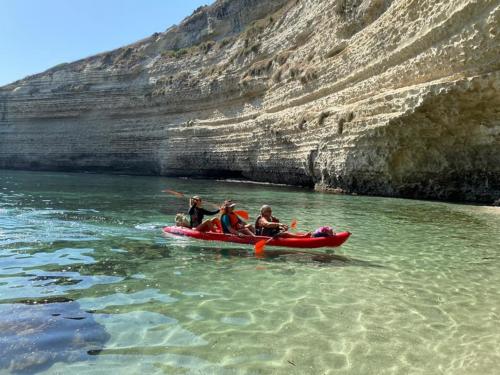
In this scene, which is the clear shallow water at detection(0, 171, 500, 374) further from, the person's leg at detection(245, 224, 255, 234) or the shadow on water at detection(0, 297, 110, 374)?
the person's leg at detection(245, 224, 255, 234)

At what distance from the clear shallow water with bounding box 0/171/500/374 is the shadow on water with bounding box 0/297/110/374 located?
18 millimetres

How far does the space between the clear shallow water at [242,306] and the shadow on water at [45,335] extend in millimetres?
18

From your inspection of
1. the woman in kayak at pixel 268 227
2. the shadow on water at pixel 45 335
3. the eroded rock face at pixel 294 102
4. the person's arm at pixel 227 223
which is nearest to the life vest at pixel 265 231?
the woman in kayak at pixel 268 227

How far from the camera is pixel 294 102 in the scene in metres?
31.0

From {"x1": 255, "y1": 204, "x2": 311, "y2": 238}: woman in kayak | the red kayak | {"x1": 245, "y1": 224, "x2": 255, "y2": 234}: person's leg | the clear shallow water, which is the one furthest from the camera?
{"x1": 245, "y1": 224, "x2": 255, "y2": 234}: person's leg

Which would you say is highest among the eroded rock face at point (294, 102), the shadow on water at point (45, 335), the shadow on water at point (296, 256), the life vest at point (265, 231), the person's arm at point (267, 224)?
the eroded rock face at point (294, 102)

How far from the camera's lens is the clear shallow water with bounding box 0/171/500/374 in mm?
4308

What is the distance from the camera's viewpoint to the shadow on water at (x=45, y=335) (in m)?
4.18

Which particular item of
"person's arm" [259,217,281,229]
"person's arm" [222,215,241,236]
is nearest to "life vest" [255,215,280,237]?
"person's arm" [259,217,281,229]

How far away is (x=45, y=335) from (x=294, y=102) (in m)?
27.8

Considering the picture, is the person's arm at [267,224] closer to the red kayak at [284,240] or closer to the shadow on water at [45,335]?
the red kayak at [284,240]

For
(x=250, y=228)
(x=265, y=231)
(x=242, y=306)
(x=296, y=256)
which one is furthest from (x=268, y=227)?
(x=242, y=306)

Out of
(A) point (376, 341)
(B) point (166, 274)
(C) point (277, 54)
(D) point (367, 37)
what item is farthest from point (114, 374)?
(C) point (277, 54)

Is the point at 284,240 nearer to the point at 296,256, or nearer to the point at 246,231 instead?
the point at 296,256
